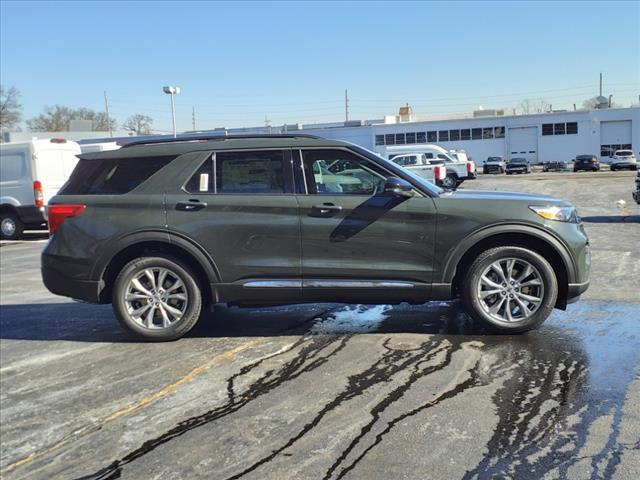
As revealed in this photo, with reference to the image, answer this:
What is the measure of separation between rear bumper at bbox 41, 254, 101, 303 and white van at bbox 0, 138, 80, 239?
1095 cm

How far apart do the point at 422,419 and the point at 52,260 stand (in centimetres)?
390

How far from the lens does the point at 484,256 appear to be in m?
5.26

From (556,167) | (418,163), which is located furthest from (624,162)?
(418,163)

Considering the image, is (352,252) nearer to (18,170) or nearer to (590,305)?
(590,305)

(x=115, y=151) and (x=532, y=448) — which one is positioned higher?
(x=115, y=151)

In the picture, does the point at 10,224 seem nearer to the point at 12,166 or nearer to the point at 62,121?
the point at 12,166

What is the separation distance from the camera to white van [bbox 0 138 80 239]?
1579cm

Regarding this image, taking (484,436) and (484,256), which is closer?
(484,436)

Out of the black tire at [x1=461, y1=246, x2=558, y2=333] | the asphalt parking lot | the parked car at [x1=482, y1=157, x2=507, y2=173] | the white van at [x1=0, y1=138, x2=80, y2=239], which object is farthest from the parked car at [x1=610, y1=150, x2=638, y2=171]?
the black tire at [x1=461, y1=246, x2=558, y2=333]

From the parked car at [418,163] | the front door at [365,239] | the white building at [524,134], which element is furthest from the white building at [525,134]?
the front door at [365,239]

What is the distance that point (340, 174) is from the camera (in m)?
5.51

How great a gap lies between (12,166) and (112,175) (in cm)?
1206

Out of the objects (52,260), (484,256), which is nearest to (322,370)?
(484,256)

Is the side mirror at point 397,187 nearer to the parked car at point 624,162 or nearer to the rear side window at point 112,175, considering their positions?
the rear side window at point 112,175
